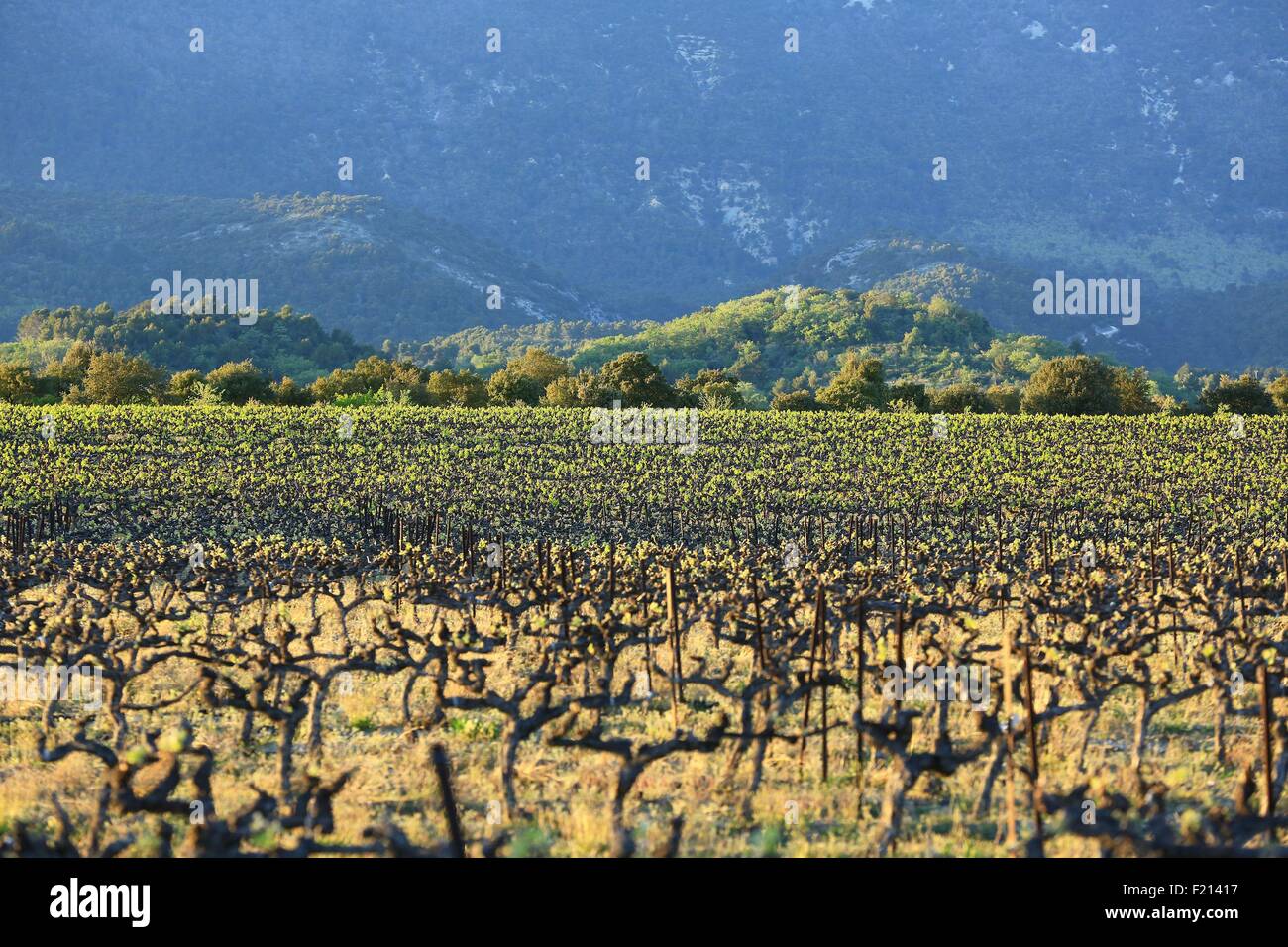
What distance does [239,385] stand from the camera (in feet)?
321

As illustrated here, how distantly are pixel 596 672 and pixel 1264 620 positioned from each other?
1313cm

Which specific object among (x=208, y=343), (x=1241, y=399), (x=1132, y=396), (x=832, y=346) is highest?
(x=832, y=346)

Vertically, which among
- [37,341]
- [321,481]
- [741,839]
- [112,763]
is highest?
[37,341]

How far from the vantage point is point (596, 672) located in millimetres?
19266

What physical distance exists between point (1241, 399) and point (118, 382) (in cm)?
7390

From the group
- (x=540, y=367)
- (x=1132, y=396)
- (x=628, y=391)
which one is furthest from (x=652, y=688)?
(x=540, y=367)

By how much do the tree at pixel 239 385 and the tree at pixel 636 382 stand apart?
23627 millimetres

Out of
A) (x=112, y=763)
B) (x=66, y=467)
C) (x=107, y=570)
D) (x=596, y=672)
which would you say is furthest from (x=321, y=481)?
(x=112, y=763)

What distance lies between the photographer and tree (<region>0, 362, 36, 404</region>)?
9756 cm

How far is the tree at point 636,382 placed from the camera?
93375 mm

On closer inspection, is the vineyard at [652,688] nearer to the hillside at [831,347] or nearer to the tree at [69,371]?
the tree at [69,371]

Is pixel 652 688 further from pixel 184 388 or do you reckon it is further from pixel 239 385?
pixel 184 388

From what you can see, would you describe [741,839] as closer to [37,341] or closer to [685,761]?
[685,761]

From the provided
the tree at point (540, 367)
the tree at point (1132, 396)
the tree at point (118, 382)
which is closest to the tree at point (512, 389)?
the tree at point (540, 367)
